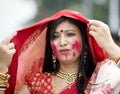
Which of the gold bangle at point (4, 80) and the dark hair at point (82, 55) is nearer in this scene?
the gold bangle at point (4, 80)

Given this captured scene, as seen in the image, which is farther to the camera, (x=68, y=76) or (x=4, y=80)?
(x=68, y=76)

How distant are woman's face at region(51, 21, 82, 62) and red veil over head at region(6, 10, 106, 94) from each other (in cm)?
7

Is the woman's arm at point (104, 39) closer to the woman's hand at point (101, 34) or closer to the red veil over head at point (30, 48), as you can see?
the woman's hand at point (101, 34)

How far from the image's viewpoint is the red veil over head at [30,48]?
194 inches

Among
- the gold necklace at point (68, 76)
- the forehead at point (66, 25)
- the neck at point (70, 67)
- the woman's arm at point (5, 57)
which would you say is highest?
the forehead at point (66, 25)

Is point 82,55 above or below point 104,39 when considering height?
below

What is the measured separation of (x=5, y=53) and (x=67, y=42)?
0.46 m

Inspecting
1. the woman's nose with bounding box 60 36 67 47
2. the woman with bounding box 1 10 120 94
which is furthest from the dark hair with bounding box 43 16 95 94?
the woman's nose with bounding box 60 36 67 47

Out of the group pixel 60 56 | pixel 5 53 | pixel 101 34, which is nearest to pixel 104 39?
pixel 101 34

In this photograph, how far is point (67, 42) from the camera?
4875 millimetres

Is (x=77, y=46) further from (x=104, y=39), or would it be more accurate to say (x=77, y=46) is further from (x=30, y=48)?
(x=30, y=48)

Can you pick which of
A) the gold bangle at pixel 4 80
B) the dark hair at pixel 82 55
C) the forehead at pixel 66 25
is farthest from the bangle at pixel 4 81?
the forehead at pixel 66 25

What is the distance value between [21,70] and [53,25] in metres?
0.40

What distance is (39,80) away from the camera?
196 inches
